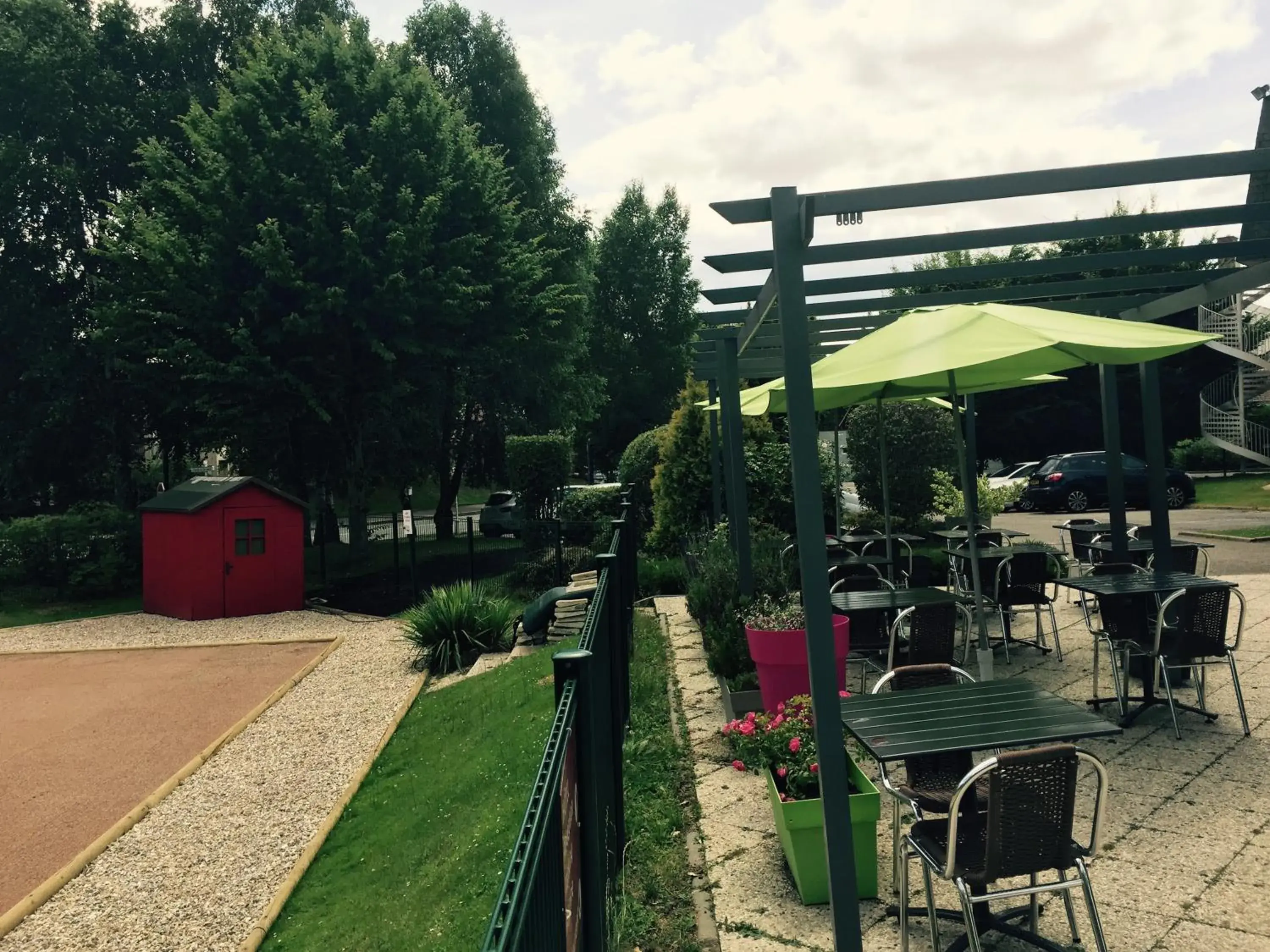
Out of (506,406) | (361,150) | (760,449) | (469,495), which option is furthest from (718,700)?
(469,495)

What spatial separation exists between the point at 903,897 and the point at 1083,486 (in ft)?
72.9

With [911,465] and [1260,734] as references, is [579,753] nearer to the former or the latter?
[1260,734]

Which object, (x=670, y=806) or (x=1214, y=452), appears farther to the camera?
(x=1214, y=452)

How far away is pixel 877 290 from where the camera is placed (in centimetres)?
605

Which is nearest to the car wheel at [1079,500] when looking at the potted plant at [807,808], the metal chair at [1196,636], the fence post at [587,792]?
the metal chair at [1196,636]

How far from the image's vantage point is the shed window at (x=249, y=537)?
14375 mm

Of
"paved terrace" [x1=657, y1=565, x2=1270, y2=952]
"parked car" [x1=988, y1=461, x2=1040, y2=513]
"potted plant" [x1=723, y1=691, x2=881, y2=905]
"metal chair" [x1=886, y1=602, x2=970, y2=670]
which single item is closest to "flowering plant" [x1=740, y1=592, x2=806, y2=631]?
"metal chair" [x1=886, y1=602, x2=970, y2=670]

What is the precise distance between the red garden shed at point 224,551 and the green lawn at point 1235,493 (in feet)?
66.2

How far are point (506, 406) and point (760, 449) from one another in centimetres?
1268

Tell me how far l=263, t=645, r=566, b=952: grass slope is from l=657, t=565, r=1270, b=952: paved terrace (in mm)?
1106

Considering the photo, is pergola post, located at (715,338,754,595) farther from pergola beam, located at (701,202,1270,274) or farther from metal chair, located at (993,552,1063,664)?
pergola beam, located at (701,202,1270,274)

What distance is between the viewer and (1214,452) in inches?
1125

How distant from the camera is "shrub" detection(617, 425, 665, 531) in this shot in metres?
16.5

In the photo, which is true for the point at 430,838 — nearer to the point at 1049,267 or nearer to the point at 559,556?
the point at 1049,267
